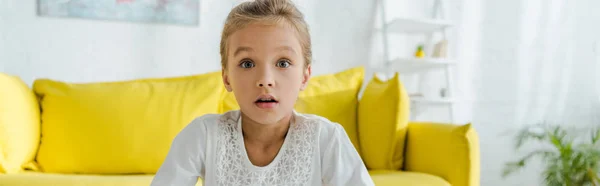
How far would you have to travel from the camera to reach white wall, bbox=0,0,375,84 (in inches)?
94.8

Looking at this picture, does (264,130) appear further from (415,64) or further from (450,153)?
(415,64)

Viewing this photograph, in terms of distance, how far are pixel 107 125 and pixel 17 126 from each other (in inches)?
12.2

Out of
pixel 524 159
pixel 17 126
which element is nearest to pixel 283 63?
pixel 17 126

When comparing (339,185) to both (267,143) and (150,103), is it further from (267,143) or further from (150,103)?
(150,103)

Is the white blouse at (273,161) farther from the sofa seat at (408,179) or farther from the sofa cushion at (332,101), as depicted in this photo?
the sofa cushion at (332,101)

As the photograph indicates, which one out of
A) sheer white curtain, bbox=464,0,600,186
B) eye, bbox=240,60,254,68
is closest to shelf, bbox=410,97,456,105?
sheer white curtain, bbox=464,0,600,186

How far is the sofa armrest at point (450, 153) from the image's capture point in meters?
1.73

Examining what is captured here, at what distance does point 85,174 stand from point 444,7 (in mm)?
2276

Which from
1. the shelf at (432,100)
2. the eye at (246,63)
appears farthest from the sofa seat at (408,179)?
the shelf at (432,100)

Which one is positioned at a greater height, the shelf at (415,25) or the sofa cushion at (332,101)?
the shelf at (415,25)

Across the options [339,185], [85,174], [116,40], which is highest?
[116,40]

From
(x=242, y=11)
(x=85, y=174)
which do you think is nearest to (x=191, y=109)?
(x=85, y=174)

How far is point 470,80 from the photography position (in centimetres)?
315

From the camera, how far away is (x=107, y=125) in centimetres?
192
